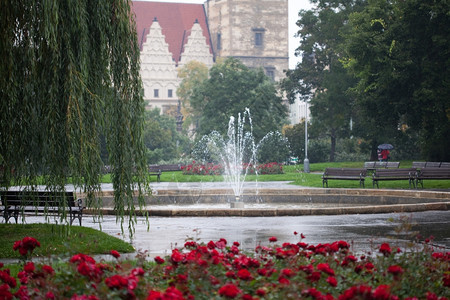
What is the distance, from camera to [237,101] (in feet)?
199

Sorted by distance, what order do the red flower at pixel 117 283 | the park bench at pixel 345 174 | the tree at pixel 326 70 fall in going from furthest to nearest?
the tree at pixel 326 70 → the park bench at pixel 345 174 → the red flower at pixel 117 283

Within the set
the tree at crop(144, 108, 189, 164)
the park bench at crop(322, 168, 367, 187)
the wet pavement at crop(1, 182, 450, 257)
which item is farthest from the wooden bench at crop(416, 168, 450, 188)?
the tree at crop(144, 108, 189, 164)

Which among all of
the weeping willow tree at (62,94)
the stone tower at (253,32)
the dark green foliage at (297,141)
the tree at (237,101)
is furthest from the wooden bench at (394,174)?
the stone tower at (253,32)

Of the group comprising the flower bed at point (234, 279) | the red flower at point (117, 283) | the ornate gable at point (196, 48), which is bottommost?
the flower bed at point (234, 279)

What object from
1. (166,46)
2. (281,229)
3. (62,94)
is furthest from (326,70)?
(166,46)

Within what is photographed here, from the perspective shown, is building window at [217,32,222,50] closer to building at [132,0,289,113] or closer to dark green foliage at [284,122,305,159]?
building at [132,0,289,113]

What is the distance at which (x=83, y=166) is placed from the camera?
34.2 ft

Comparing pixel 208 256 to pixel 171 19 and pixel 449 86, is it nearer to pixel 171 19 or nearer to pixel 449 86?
pixel 449 86

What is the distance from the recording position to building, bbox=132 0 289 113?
397ft

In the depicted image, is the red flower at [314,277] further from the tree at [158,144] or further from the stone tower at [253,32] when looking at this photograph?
the stone tower at [253,32]

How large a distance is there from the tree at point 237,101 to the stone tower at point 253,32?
201 ft

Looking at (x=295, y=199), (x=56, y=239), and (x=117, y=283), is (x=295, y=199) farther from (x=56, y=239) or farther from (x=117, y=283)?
(x=117, y=283)

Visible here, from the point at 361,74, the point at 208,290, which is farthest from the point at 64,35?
the point at 361,74

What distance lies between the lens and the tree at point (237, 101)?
2330 inches
